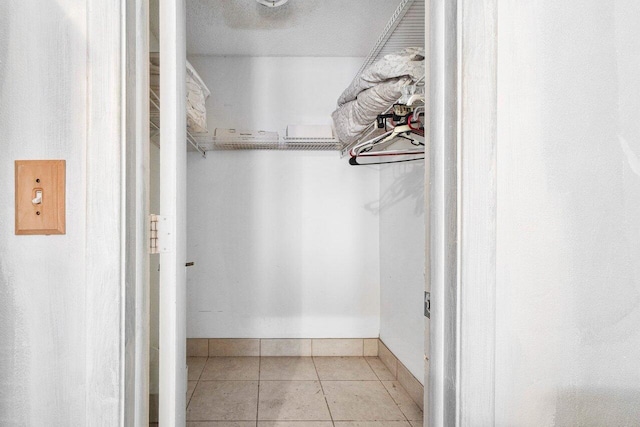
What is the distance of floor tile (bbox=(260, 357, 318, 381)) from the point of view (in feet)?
8.96

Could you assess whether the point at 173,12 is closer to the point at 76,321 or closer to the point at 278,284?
the point at 76,321

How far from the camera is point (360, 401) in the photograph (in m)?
2.37

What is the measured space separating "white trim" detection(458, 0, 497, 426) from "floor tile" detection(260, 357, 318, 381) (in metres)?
2.03

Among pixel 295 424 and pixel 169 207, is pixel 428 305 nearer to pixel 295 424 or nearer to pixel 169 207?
pixel 169 207

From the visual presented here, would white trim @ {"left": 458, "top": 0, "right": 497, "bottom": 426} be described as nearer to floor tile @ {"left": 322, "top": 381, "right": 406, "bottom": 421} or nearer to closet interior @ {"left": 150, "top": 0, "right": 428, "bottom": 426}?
floor tile @ {"left": 322, "top": 381, "right": 406, "bottom": 421}

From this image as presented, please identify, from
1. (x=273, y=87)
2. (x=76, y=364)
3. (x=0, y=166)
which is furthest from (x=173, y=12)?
(x=273, y=87)

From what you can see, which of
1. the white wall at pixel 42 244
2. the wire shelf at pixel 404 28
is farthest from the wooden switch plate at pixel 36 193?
the wire shelf at pixel 404 28

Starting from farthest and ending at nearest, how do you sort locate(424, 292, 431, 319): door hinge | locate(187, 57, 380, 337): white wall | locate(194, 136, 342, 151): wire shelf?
1. locate(187, 57, 380, 337): white wall
2. locate(194, 136, 342, 151): wire shelf
3. locate(424, 292, 431, 319): door hinge

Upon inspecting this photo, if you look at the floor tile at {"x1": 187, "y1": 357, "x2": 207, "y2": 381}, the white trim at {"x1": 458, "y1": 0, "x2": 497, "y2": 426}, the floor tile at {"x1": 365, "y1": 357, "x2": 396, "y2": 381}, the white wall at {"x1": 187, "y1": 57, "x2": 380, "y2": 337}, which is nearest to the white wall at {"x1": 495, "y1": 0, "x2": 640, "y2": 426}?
the white trim at {"x1": 458, "y1": 0, "x2": 497, "y2": 426}

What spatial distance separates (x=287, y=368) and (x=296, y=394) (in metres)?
0.44

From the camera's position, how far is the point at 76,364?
0.80 metres

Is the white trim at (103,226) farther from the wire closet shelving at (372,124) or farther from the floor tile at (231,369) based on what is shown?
the floor tile at (231,369)

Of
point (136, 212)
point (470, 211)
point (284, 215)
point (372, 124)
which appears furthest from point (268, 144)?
point (470, 211)

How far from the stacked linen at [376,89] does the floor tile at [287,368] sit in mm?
1520
